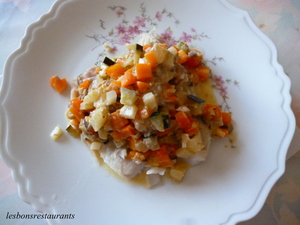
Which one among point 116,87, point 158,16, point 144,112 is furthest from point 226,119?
point 158,16

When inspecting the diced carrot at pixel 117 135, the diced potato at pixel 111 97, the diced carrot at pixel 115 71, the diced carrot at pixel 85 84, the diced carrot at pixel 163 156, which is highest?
the diced carrot at pixel 115 71

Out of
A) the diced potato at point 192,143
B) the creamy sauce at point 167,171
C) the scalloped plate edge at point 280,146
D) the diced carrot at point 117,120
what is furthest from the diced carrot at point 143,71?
the scalloped plate edge at point 280,146

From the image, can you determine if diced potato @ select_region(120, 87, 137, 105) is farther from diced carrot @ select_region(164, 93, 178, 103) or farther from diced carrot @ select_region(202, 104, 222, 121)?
diced carrot @ select_region(202, 104, 222, 121)

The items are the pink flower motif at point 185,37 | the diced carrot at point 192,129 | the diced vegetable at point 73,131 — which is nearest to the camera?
the diced carrot at point 192,129

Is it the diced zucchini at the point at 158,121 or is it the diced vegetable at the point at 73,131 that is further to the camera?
the diced vegetable at the point at 73,131

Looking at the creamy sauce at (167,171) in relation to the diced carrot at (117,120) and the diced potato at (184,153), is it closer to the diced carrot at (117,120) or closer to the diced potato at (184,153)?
the diced potato at (184,153)

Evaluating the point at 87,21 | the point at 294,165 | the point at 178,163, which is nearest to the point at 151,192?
the point at 178,163

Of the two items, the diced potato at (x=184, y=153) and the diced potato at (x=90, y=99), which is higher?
the diced potato at (x=90, y=99)
